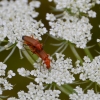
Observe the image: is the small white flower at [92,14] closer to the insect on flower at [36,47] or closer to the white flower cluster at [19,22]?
the white flower cluster at [19,22]

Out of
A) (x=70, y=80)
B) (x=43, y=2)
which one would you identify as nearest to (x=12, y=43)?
(x=70, y=80)

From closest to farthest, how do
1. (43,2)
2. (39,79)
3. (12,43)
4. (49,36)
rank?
(39,79), (12,43), (49,36), (43,2)

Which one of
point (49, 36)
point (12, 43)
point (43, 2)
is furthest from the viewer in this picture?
point (43, 2)

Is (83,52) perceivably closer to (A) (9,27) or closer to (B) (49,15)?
(B) (49,15)

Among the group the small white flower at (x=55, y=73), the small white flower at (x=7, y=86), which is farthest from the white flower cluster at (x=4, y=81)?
the small white flower at (x=55, y=73)

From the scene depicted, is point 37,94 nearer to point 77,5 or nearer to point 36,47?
point 36,47

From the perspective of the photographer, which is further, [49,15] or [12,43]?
[49,15]

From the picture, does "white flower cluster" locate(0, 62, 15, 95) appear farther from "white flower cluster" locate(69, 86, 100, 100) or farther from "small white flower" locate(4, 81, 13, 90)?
"white flower cluster" locate(69, 86, 100, 100)
